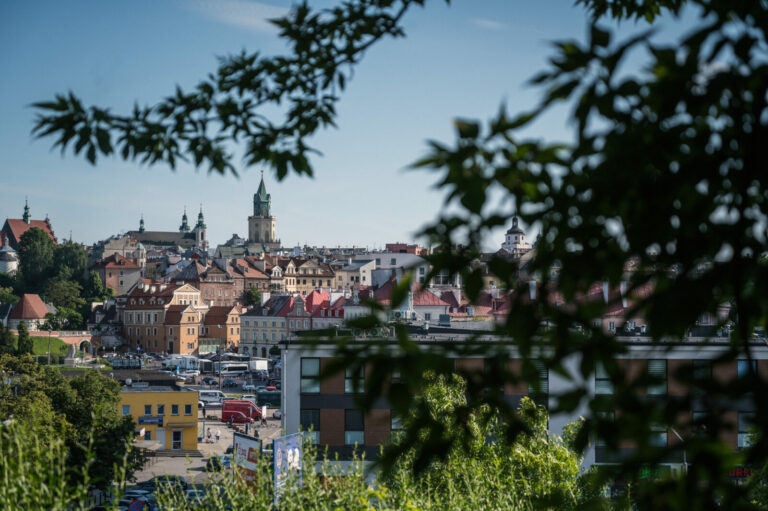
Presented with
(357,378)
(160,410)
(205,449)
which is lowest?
(205,449)

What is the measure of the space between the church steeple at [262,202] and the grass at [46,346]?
3578 inches

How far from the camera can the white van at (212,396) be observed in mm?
58312

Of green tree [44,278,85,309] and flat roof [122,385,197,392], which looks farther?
green tree [44,278,85,309]

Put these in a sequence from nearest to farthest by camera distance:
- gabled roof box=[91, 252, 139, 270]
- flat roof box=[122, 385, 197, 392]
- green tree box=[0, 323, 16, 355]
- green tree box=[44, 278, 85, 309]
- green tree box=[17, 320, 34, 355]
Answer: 1. flat roof box=[122, 385, 197, 392]
2. green tree box=[0, 323, 16, 355]
3. green tree box=[17, 320, 34, 355]
4. green tree box=[44, 278, 85, 309]
5. gabled roof box=[91, 252, 139, 270]

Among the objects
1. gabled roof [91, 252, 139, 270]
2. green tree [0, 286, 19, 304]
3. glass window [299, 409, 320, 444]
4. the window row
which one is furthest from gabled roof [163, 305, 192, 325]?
glass window [299, 409, 320, 444]

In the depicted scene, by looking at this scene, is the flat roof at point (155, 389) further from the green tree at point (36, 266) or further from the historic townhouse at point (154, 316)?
the green tree at point (36, 266)

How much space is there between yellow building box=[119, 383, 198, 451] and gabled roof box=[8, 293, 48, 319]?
5276 cm

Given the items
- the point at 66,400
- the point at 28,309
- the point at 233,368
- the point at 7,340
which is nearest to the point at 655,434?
the point at 66,400

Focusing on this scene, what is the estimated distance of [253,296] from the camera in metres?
106

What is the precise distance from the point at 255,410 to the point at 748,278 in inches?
2050

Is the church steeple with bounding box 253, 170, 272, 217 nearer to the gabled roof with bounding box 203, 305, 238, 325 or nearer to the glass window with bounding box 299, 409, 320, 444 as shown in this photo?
the gabled roof with bounding box 203, 305, 238, 325

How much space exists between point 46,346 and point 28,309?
10896mm

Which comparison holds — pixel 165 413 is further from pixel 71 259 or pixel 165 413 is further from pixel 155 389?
pixel 71 259

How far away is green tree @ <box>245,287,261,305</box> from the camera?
346ft
